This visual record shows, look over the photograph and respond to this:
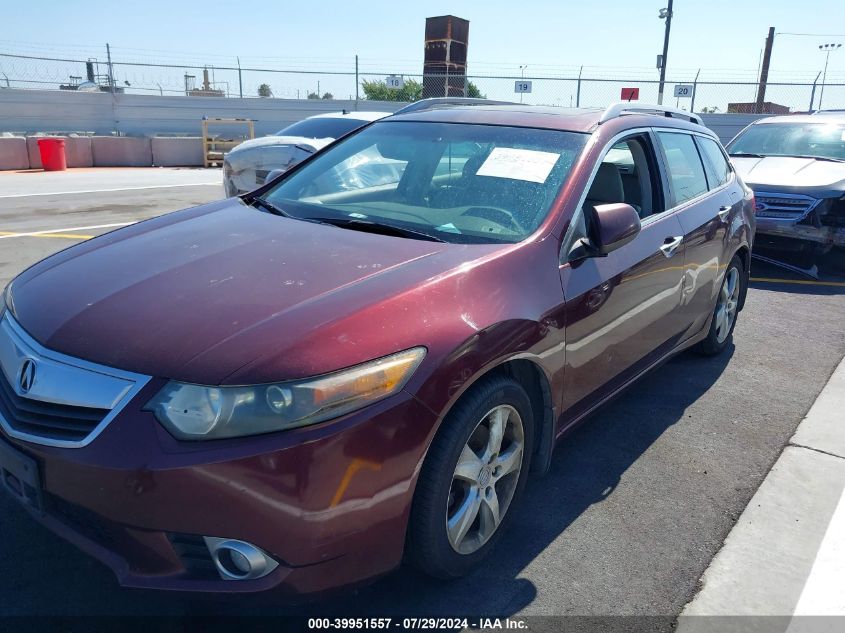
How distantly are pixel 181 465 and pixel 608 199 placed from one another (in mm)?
2695

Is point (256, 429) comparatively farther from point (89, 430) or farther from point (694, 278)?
point (694, 278)

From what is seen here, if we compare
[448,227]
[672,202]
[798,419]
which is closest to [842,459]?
[798,419]

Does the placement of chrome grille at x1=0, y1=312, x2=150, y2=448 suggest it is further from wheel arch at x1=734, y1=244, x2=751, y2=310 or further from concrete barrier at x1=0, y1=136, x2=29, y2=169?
concrete barrier at x1=0, y1=136, x2=29, y2=169

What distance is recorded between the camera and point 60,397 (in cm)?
209

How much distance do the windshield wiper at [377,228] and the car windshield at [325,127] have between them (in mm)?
6378

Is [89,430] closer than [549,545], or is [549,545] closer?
[89,430]

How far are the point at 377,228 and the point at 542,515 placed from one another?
1.47 meters

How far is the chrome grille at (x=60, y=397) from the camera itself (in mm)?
2029

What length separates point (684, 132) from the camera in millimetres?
4477

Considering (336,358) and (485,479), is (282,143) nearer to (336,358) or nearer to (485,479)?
(485,479)

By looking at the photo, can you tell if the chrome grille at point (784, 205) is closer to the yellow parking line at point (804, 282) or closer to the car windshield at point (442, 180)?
the yellow parking line at point (804, 282)

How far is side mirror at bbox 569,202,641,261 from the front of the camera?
299cm

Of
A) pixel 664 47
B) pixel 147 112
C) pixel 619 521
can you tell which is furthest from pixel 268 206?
pixel 664 47

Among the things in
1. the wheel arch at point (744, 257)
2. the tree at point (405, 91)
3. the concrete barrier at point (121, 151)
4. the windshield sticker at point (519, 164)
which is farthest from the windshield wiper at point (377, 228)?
the tree at point (405, 91)
